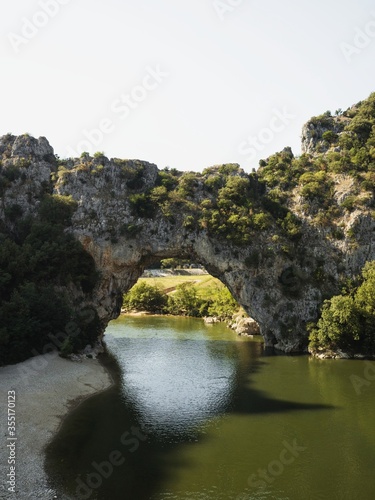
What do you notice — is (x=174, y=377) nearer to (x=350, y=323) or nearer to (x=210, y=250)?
(x=210, y=250)

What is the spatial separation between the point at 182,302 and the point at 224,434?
72.8 meters

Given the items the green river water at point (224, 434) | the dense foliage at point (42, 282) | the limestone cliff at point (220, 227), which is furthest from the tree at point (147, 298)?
the green river water at point (224, 434)

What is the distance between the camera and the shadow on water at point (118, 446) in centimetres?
2695

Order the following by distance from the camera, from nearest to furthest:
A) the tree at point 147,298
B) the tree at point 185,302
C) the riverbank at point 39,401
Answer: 1. the riverbank at point 39,401
2. the tree at point 185,302
3. the tree at point 147,298

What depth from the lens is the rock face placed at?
67562mm

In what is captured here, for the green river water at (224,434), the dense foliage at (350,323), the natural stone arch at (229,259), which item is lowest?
the green river water at (224,434)

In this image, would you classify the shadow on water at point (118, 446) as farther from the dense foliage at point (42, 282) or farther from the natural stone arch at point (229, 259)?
the natural stone arch at point (229, 259)

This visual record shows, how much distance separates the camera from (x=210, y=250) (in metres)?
70.4

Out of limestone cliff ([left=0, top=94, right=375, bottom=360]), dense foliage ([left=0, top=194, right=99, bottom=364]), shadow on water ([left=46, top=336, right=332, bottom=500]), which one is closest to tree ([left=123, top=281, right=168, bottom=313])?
limestone cliff ([left=0, top=94, right=375, bottom=360])

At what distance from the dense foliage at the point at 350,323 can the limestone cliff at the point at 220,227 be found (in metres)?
4.26

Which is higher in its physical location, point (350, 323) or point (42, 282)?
point (42, 282)

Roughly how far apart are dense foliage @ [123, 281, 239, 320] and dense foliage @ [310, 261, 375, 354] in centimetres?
3659

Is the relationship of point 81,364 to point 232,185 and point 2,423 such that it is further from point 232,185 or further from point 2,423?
point 232,185

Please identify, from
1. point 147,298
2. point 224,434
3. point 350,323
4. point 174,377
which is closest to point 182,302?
point 147,298
